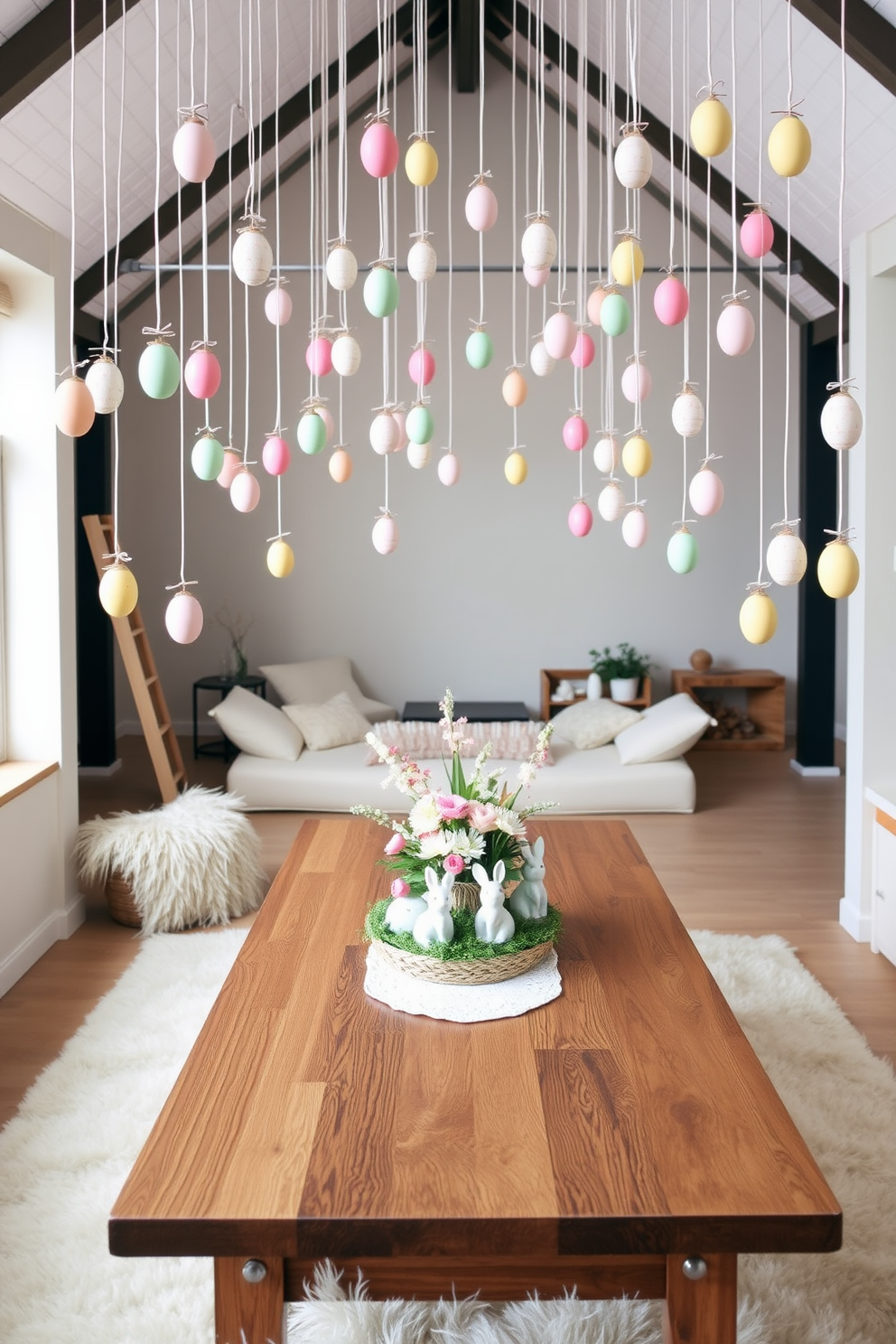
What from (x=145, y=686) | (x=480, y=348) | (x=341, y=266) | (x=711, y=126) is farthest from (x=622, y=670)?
(x=711, y=126)

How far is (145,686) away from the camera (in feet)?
18.6

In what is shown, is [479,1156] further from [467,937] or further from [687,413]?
[687,413]

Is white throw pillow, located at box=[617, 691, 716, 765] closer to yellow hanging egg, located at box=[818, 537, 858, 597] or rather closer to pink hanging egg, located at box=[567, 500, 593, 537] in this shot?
pink hanging egg, located at box=[567, 500, 593, 537]

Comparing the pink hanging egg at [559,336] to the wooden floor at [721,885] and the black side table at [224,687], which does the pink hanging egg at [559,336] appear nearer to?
the wooden floor at [721,885]

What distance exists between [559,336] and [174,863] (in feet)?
8.65

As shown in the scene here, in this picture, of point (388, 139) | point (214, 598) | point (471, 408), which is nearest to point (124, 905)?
point (388, 139)

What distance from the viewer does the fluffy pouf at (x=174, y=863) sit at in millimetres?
4324

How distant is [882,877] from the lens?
4.15 m

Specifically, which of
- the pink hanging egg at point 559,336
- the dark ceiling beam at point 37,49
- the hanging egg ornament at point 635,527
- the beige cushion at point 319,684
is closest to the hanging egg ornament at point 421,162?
the pink hanging egg at point 559,336

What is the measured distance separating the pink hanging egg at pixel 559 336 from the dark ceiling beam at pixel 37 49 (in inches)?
76.9

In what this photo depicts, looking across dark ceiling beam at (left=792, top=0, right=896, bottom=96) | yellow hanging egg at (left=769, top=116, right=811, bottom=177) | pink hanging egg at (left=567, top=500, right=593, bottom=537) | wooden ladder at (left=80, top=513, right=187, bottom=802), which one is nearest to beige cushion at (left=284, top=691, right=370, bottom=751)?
wooden ladder at (left=80, top=513, right=187, bottom=802)

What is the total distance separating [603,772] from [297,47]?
12.6 feet

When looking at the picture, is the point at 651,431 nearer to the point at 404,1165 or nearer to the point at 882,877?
the point at 882,877

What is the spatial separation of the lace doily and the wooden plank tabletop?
0.10 feet
